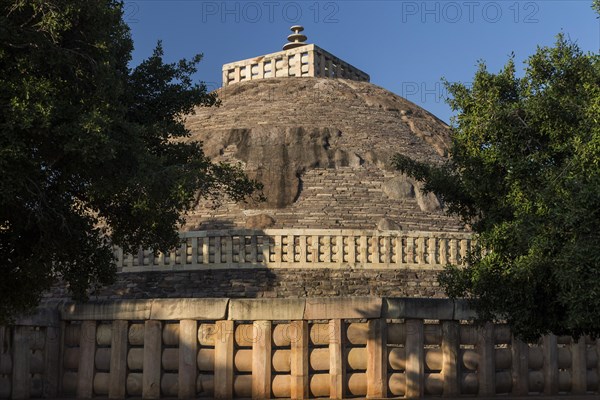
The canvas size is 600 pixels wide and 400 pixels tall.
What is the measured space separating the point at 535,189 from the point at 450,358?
2.99m

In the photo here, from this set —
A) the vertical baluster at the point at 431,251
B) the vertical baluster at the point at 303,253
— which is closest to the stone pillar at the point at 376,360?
the vertical baluster at the point at 303,253

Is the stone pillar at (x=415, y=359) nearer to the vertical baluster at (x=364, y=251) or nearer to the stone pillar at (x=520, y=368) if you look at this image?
the stone pillar at (x=520, y=368)

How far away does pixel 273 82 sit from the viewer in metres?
38.8

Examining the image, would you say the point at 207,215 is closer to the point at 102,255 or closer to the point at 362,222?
the point at 362,222

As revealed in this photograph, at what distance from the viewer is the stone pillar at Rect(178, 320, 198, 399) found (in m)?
10.9

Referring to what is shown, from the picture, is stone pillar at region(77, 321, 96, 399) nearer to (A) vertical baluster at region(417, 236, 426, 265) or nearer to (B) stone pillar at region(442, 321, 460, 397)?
(B) stone pillar at region(442, 321, 460, 397)

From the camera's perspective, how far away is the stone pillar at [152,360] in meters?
11.0

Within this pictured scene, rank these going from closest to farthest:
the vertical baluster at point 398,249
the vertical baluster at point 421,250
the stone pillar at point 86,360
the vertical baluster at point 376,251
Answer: the stone pillar at point 86,360
the vertical baluster at point 376,251
the vertical baluster at point 398,249
the vertical baluster at point 421,250

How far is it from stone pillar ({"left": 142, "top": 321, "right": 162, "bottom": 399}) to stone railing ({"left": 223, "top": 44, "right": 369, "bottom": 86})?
103 ft

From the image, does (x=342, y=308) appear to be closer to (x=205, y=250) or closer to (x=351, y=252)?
(x=351, y=252)

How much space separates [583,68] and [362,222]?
1755 centimetres

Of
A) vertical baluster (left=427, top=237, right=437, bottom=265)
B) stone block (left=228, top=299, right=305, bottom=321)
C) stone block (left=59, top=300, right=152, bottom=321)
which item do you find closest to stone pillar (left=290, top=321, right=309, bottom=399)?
stone block (left=228, top=299, right=305, bottom=321)

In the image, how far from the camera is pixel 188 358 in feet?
35.9

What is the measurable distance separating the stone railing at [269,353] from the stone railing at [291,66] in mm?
31190
